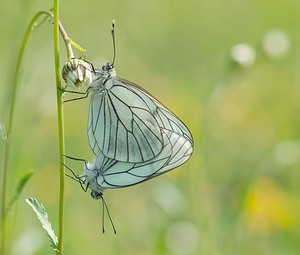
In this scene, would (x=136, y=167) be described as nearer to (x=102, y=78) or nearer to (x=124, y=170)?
(x=124, y=170)

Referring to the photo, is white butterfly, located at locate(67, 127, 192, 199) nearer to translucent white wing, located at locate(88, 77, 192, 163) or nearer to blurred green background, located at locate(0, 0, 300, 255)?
translucent white wing, located at locate(88, 77, 192, 163)

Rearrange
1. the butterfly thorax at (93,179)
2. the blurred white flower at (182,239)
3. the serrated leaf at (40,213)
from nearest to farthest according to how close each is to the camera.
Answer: the serrated leaf at (40,213), the butterfly thorax at (93,179), the blurred white flower at (182,239)

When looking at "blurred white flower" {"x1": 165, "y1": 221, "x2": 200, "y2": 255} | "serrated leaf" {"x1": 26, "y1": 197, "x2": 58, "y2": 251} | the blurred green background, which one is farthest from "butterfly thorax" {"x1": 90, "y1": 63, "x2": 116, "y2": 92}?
"blurred white flower" {"x1": 165, "y1": 221, "x2": 200, "y2": 255}

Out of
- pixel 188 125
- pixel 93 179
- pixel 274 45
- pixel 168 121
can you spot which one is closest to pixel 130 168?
pixel 93 179

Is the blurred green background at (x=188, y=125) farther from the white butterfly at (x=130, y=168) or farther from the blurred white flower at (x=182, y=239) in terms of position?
the white butterfly at (x=130, y=168)

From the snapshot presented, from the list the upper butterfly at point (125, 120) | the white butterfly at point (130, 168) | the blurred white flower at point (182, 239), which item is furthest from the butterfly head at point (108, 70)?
the blurred white flower at point (182, 239)

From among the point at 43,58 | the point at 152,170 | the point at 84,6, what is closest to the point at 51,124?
the point at 43,58

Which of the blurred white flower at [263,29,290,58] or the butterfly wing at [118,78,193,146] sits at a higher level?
the blurred white flower at [263,29,290,58]
